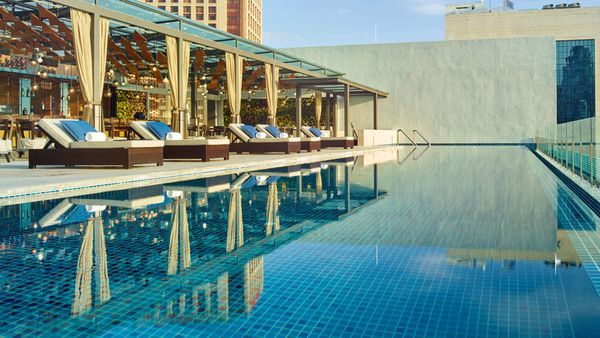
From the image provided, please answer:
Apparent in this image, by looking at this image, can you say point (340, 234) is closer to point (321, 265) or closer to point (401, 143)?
point (321, 265)

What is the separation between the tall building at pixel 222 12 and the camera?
74.5 metres

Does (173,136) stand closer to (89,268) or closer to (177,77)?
(177,77)

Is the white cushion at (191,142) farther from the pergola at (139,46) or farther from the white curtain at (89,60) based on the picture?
the white curtain at (89,60)

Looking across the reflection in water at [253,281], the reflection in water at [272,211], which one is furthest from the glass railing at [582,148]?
the reflection in water at [253,281]

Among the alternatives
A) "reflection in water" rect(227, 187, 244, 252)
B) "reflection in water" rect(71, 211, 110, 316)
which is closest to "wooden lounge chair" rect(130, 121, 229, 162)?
"reflection in water" rect(227, 187, 244, 252)

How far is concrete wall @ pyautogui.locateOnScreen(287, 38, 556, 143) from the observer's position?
26.6 m

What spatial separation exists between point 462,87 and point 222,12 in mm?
53663

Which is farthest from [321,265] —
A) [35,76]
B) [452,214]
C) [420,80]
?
[420,80]

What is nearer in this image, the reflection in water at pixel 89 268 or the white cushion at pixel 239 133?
the reflection in water at pixel 89 268

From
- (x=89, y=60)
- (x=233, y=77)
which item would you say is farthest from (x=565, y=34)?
(x=89, y=60)

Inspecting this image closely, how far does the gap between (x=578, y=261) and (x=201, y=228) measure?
272cm

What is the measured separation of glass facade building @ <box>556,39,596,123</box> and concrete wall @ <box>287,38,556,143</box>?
2140 centimetres

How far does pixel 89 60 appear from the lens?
33.8ft

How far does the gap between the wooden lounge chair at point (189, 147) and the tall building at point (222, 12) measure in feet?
210
